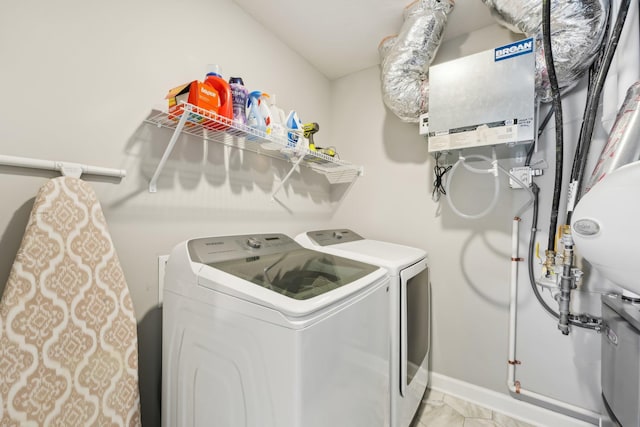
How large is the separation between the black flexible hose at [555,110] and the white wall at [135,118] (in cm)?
164

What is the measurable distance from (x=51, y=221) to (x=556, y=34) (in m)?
2.48

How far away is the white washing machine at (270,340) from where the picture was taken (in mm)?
800

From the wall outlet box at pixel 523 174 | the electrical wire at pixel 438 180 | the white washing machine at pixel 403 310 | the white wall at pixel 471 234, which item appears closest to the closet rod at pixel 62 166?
the white washing machine at pixel 403 310

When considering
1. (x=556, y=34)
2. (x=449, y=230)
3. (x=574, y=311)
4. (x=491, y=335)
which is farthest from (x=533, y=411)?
(x=556, y=34)

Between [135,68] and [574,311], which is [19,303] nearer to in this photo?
[135,68]

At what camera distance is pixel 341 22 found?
6.22 feet

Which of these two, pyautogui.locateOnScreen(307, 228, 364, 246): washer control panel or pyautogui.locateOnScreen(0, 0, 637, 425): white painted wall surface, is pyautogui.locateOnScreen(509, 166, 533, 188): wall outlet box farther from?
pyautogui.locateOnScreen(307, 228, 364, 246): washer control panel

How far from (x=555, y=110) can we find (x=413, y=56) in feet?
3.01

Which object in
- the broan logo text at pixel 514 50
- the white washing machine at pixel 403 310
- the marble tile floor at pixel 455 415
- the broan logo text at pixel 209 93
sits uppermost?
the broan logo text at pixel 514 50

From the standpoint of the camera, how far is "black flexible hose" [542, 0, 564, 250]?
4.25 ft

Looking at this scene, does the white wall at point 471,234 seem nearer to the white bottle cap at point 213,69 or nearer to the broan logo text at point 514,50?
the broan logo text at point 514,50

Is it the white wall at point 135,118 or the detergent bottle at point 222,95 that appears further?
the detergent bottle at point 222,95

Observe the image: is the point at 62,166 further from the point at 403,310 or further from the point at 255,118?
the point at 403,310

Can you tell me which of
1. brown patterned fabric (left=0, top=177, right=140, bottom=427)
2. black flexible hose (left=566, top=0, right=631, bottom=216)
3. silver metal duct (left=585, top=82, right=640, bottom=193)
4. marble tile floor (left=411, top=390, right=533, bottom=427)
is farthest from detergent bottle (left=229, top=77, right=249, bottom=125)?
marble tile floor (left=411, top=390, right=533, bottom=427)
